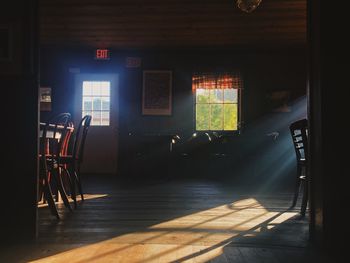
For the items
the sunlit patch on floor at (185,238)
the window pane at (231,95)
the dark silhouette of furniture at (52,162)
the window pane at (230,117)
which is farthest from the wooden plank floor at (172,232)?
the window pane at (231,95)

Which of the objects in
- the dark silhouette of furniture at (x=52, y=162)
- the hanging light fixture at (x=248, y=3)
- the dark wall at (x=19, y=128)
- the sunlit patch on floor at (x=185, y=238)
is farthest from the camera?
the hanging light fixture at (x=248, y=3)

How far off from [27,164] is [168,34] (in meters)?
4.50

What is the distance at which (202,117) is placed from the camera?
658cm

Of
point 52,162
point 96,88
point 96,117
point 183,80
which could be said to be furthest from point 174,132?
point 52,162

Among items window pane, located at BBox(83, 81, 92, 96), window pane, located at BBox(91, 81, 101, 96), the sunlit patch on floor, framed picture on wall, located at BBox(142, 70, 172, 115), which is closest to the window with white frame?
framed picture on wall, located at BBox(142, 70, 172, 115)

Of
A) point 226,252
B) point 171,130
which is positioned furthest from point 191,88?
point 226,252

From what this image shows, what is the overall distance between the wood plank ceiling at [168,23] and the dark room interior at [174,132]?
3cm

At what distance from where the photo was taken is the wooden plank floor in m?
1.77

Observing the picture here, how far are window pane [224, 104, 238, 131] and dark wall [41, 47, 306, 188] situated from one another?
0.56 ft

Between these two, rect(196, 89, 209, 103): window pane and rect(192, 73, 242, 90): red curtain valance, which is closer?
rect(192, 73, 242, 90): red curtain valance

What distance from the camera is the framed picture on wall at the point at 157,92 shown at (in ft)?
21.5

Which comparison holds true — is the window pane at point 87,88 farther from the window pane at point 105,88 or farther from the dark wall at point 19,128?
the dark wall at point 19,128

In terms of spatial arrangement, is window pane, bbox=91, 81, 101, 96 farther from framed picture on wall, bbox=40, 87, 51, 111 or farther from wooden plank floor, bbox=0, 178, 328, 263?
wooden plank floor, bbox=0, 178, 328, 263

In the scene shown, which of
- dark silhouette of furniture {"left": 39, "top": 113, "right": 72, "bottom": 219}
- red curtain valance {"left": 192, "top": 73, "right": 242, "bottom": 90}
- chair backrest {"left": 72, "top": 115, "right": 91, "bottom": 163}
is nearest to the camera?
dark silhouette of furniture {"left": 39, "top": 113, "right": 72, "bottom": 219}
